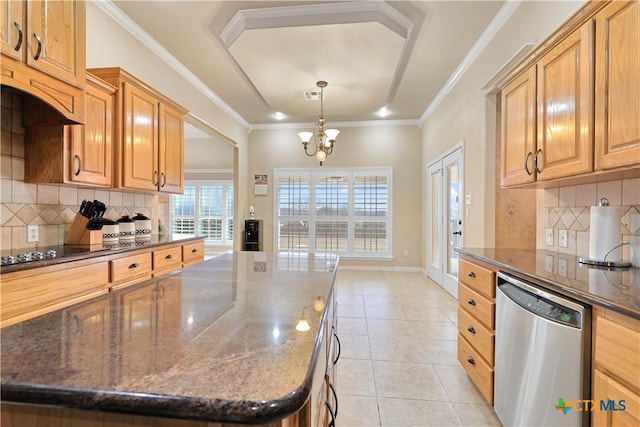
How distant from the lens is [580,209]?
1.96 m

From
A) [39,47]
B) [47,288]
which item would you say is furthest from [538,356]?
[39,47]

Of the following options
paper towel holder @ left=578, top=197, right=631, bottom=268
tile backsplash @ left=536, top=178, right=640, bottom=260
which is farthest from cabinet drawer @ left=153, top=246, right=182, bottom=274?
tile backsplash @ left=536, top=178, right=640, bottom=260

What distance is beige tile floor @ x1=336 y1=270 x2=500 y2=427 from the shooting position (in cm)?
181

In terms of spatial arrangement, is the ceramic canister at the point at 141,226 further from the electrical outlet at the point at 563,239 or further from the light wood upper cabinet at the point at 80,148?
the electrical outlet at the point at 563,239

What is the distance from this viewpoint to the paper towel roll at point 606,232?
1.58 metres

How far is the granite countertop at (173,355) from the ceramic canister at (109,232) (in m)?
1.81

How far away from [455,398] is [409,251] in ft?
13.5

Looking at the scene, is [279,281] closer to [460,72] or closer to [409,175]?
[460,72]

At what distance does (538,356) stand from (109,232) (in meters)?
2.96

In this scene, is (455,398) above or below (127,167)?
below

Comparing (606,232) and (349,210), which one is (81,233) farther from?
(349,210)

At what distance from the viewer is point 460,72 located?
147 inches

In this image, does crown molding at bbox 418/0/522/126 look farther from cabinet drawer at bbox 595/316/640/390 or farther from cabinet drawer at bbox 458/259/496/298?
cabinet drawer at bbox 595/316/640/390

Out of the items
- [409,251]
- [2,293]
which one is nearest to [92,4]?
[2,293]
